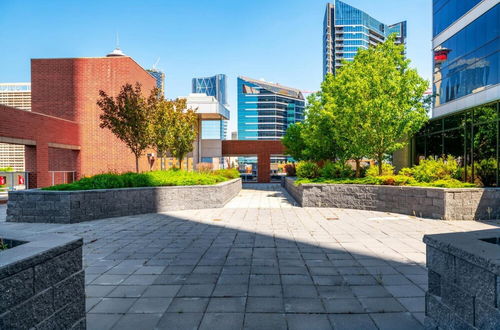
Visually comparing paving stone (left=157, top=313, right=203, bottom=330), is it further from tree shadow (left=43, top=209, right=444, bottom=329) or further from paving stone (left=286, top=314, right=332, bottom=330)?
paving stone (left=286, top=314, right=332, bottom=330)


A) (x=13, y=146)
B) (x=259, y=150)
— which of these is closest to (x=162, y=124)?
(x=259, y=150)

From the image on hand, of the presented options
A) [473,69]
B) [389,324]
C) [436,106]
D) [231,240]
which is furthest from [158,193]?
[436,106]

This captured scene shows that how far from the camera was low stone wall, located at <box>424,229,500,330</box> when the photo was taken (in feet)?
7.47

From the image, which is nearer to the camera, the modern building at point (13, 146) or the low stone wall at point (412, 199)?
the low stone wall at point (412, 199)

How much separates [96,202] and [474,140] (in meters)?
17.3

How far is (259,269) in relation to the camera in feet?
17.9

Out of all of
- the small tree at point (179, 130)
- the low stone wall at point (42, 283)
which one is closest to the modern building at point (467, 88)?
the small tree at point (179, 130)

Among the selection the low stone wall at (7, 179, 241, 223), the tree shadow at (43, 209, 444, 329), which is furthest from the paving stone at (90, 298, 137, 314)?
the low stone wall at (7, 179, 241, 223)

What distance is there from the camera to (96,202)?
10914 mm

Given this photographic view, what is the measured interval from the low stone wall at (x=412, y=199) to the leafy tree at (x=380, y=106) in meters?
2.58

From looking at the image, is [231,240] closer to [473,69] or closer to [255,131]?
[473,69]

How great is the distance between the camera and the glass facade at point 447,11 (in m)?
23.9

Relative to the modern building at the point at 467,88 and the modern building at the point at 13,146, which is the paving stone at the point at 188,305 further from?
the modern building at the point at 13,146

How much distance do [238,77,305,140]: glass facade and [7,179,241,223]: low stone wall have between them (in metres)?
151
